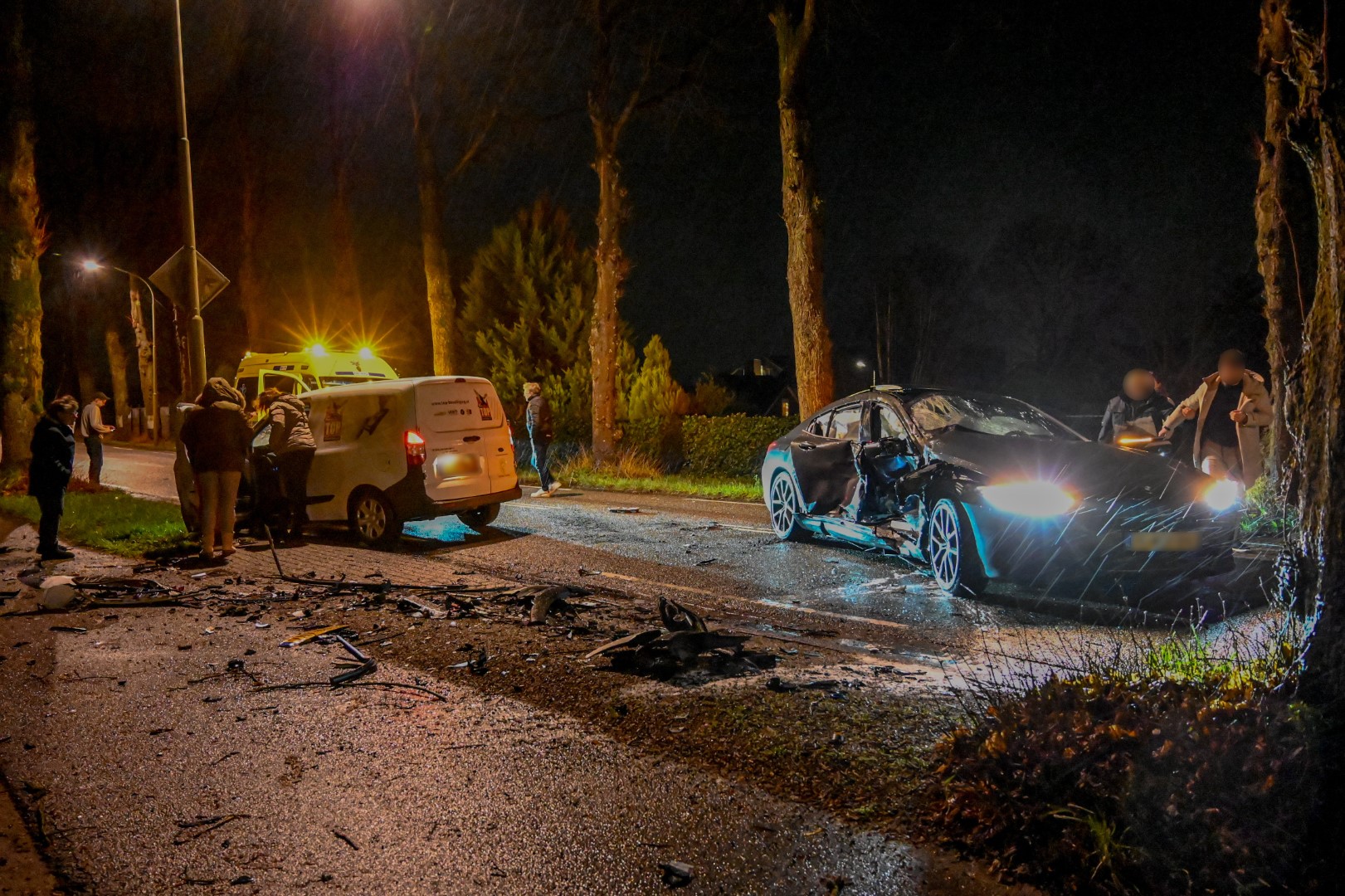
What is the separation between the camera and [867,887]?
114 inches

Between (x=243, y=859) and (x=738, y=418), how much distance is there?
15778 millimetres

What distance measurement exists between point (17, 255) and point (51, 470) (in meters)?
10.6

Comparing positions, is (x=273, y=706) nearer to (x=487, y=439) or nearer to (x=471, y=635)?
(x=471, y=635)

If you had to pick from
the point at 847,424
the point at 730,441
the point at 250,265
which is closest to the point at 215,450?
the point at 847,424

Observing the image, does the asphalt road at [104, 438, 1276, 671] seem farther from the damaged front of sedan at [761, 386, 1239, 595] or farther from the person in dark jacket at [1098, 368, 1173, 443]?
the person in dark jacket at [1098, 368, 1173, 443]

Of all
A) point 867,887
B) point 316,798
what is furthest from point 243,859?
point 867,887

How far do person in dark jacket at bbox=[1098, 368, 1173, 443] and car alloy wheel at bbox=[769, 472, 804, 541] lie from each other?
3.42 meters

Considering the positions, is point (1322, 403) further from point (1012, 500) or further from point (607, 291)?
point (607, 291)

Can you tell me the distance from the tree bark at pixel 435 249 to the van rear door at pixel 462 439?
1360 cm

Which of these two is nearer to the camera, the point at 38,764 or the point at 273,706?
the point at 38,764

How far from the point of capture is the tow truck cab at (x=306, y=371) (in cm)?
1791

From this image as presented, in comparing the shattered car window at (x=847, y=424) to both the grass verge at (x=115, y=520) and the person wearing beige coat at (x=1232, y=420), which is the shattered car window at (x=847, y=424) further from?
the grass verge at (x=115, y=520)

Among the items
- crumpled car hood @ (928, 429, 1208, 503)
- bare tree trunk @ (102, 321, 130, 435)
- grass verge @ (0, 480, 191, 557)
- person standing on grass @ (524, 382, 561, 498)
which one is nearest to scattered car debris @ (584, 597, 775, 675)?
crumpled car hood @ (928, 429, 1208, 503)

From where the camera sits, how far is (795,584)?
304 inches
